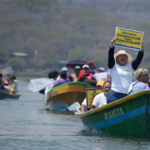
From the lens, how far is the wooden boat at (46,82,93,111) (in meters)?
19.9

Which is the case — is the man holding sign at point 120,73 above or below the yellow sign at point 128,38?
below

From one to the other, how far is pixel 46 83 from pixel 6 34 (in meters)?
171

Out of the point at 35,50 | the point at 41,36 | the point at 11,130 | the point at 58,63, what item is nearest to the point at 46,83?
the point at 11,130

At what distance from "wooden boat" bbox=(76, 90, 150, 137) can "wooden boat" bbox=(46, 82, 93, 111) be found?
7568 millimetres

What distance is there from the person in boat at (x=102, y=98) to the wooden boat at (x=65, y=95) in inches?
258

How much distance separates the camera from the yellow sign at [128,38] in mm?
12094

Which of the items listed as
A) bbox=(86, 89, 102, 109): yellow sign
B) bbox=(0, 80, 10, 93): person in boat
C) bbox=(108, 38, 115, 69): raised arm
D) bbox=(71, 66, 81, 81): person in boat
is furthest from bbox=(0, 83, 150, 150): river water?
bbox=(0, 80, 10, 93): person in boat

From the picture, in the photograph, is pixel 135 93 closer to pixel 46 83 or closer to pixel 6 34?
pixel 46 83

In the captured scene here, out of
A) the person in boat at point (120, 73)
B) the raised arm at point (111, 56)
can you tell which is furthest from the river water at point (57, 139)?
the raised arm at point (111, 56)

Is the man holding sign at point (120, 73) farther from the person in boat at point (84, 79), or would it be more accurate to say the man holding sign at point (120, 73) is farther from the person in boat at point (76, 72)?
the person in boat at point (76, 72)

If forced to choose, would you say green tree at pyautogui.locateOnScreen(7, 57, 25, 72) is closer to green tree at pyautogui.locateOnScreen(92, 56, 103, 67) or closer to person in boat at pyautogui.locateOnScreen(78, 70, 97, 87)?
green tree at pyautogui.locateOnScreen(92, 56, 103, 67)

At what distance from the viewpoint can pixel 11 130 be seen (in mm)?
13523

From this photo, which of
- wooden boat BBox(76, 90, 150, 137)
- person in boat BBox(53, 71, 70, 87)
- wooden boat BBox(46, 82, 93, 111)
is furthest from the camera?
person in boat BBox(53, 71, 70, 87)

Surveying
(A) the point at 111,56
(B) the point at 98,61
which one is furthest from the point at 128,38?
(B) the point at 98,61
